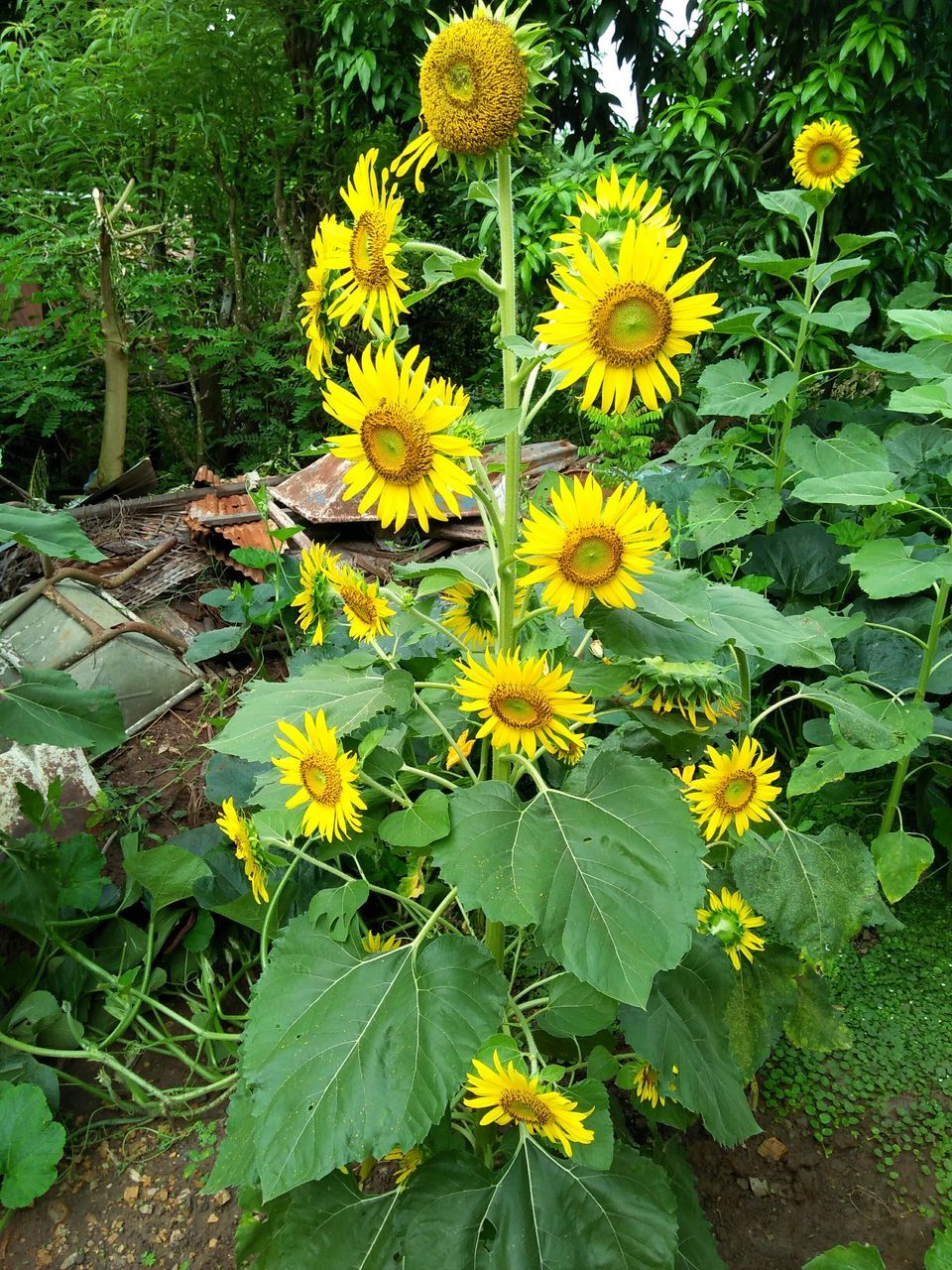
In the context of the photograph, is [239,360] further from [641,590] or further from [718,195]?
[641,590]

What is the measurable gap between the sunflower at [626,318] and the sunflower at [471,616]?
1.57ft

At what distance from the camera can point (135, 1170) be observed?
1.64 meters

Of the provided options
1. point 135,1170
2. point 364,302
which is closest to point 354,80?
point 364,302

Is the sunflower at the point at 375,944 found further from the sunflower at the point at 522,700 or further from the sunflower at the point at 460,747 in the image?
the sunflower at the point at 522,700

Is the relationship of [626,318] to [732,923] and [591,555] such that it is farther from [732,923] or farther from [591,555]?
[732,923]

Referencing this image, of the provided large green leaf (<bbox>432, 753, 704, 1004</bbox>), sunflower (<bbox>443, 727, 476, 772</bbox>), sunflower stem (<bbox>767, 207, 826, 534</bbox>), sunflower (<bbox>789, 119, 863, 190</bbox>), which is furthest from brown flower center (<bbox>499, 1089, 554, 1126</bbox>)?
sunflower (<bbox>789, 119, 863, 190</bbox>)

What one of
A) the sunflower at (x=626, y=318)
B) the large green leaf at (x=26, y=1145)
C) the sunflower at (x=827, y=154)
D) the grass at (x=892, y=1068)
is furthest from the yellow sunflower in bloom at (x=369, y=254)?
the sunflower at (x=827, y=154)

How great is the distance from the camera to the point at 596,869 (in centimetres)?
102

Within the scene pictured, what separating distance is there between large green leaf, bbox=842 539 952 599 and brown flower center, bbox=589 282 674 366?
1012mm

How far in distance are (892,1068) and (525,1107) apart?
1.05 m

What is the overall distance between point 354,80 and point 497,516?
179 inches

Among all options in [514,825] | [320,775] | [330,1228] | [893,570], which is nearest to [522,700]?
[514,825]

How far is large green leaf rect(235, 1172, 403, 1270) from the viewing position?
1.18 m

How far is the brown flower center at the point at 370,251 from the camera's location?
995 millimetres
